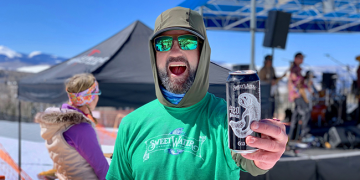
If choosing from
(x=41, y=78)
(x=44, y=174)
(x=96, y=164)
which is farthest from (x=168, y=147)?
(x=41, y=78)

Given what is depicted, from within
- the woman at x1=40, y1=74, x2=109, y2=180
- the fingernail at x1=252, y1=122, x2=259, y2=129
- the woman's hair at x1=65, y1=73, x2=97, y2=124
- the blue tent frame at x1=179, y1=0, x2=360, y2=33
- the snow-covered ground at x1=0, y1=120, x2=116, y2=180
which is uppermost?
the blue tent frame at x1=179, y1=0, x2=360, y2=33

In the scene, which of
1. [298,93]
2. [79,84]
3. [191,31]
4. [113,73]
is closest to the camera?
[191,31]

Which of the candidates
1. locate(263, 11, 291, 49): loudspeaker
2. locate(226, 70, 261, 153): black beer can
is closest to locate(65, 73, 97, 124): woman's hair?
locate(226, 70, 261, 153): black beer can

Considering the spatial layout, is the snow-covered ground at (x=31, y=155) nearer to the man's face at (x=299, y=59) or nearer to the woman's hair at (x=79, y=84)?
the woman's hair at (x=79, y=84)

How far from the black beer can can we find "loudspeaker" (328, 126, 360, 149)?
18.3ft

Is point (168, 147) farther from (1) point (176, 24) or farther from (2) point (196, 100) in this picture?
(1) point (176, 24)

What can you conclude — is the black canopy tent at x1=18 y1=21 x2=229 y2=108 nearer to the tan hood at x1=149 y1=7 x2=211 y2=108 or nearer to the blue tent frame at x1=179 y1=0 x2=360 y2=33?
the tan hood at x1=149 y1=7 x2=211 y2=108

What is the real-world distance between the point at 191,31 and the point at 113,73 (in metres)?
2.48

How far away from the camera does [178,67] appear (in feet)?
3.64

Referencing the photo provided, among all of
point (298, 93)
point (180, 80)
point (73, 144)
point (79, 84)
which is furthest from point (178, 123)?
point (298, 93)

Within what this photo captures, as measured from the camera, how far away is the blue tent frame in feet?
25.6

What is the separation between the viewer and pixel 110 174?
1.17 m

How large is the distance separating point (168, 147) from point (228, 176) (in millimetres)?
267

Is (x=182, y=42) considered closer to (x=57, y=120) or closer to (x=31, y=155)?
(x=57, y=120)
